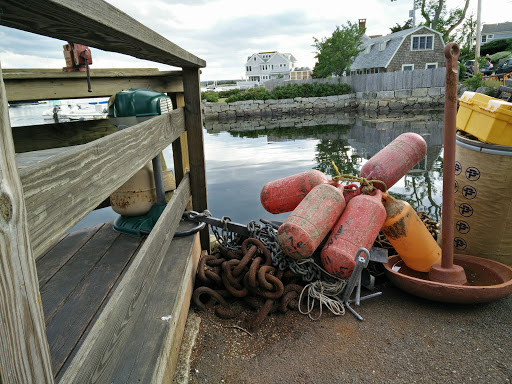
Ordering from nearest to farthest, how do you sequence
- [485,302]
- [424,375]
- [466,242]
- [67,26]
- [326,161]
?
[67,26], [424,375], [485,302], [466,242], [326,161]

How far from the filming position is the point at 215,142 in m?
20.4

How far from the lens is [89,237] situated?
3562mm

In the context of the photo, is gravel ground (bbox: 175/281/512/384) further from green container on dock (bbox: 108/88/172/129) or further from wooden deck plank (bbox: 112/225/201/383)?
green container on dock (bbox: 108/88/172/129)

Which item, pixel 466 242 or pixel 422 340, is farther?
pixel 466 242

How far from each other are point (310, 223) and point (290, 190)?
0.82 metres

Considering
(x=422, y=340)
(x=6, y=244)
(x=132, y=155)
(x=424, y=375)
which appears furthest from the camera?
(x=422, y=340)

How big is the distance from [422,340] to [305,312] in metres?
0.91

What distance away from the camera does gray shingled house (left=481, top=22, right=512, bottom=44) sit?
69625 millimetres

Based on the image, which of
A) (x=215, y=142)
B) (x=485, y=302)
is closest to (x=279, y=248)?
(x=485, y=302)

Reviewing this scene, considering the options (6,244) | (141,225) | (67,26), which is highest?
(67,26)

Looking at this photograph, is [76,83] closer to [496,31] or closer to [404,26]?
[404,26]

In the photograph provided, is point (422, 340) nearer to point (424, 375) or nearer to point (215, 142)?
point (424, 375)

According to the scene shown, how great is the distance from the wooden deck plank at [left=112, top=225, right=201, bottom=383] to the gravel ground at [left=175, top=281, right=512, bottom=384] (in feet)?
1.36

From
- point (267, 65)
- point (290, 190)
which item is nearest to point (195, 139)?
point (290, 190)
